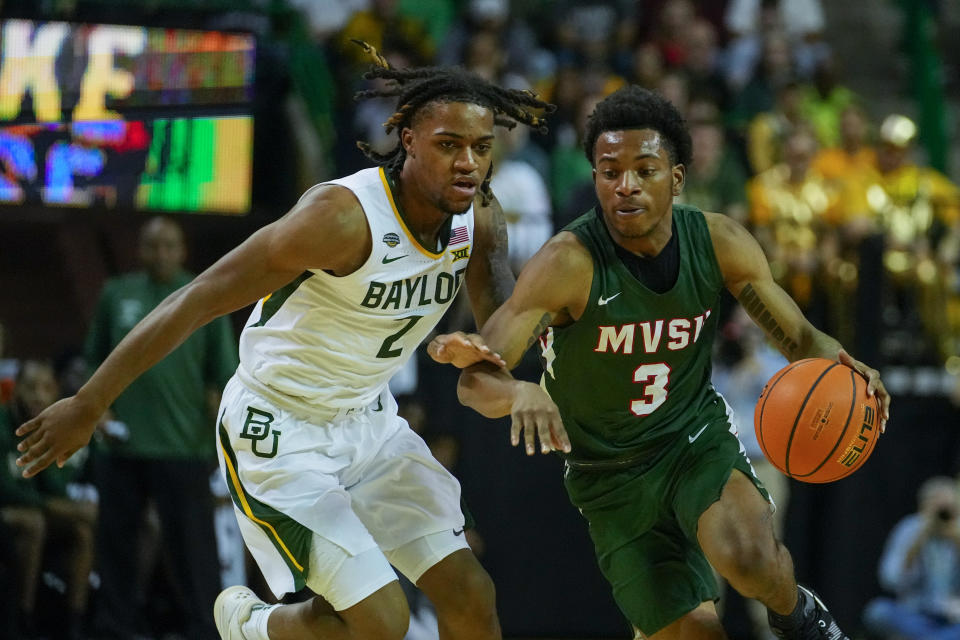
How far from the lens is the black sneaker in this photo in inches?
181

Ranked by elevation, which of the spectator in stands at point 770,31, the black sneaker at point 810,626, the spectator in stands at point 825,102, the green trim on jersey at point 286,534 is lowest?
the black sneaker at point 810,626

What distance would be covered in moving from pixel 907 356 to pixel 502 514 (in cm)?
303

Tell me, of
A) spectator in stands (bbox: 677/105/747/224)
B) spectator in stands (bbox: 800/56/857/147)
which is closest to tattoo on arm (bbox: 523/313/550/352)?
spectator in stands (bbox: 677/105/747/224)

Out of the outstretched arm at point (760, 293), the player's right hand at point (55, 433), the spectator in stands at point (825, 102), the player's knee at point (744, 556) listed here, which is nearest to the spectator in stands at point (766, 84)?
the spectator in stands at point (825, 102)

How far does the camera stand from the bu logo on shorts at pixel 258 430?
4754 mm

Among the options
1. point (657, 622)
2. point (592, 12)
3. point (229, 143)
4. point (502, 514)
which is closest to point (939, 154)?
point (592, 12)

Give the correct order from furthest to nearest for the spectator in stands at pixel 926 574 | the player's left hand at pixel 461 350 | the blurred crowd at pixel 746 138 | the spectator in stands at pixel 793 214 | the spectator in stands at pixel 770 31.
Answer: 1. the spectator in stands at pixel 770 31
2. the blurred crowd at pixel 746 138
3. the spectator in stands at pixel 793 214
4. the spectator in stands at pixel 926 574
5. the player's left hand at pixel 461 350

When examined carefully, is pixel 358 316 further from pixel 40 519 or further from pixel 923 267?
pixel 923 267

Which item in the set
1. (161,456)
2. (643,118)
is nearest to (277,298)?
(643,118)

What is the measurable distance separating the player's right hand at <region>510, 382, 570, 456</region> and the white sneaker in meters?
1.53

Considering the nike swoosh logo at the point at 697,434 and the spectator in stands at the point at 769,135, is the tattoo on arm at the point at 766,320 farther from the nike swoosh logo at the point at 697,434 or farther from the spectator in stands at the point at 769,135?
the spectator in stands at the point at 769,135

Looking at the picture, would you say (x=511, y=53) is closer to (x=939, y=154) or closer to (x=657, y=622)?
(x=939, y=154)

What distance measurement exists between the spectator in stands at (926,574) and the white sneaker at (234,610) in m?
4.98

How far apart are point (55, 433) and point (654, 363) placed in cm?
205
